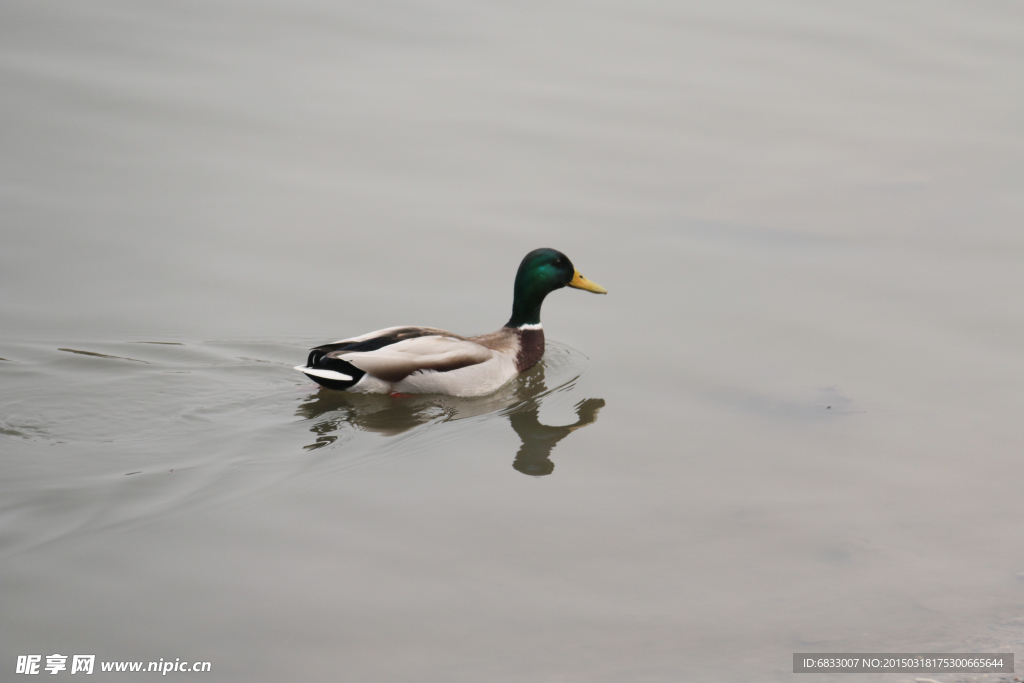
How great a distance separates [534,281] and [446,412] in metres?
1.45

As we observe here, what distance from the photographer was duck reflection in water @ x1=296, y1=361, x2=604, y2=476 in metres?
7.04

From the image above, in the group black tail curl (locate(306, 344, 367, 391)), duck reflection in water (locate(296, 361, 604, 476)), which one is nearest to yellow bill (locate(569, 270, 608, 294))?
duck reflection in water (locate(296, 361, 604, 476))

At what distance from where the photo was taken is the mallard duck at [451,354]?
297 inches

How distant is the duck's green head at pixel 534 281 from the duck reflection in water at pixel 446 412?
0.54 meters

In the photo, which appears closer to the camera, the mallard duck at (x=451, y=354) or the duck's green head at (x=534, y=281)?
the mallard duck at (x=451, y=354)

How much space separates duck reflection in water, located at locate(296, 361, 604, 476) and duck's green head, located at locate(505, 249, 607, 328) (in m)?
0.54

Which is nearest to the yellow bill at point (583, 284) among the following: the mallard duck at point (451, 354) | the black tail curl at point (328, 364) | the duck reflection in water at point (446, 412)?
the mallard duck at point (451, 354)

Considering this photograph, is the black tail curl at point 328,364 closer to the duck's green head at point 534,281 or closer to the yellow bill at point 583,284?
the duck's green head at point 534,281

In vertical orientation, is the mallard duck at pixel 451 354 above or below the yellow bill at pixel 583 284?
below

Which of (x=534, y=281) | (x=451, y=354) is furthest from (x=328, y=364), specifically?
(x=534, y=281)

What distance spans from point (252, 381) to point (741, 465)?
3.49 metres

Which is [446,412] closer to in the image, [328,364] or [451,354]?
[451,354]

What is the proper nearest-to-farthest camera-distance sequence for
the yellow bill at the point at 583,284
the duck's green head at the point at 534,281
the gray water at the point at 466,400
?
the gray water at the point at 466,400, the duck's green head at the point at 534,281, the yellow bill at the point at 583,284

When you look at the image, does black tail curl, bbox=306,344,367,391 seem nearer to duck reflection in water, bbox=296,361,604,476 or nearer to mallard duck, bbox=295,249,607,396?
mallard duck, bbox=295,249,607,396
